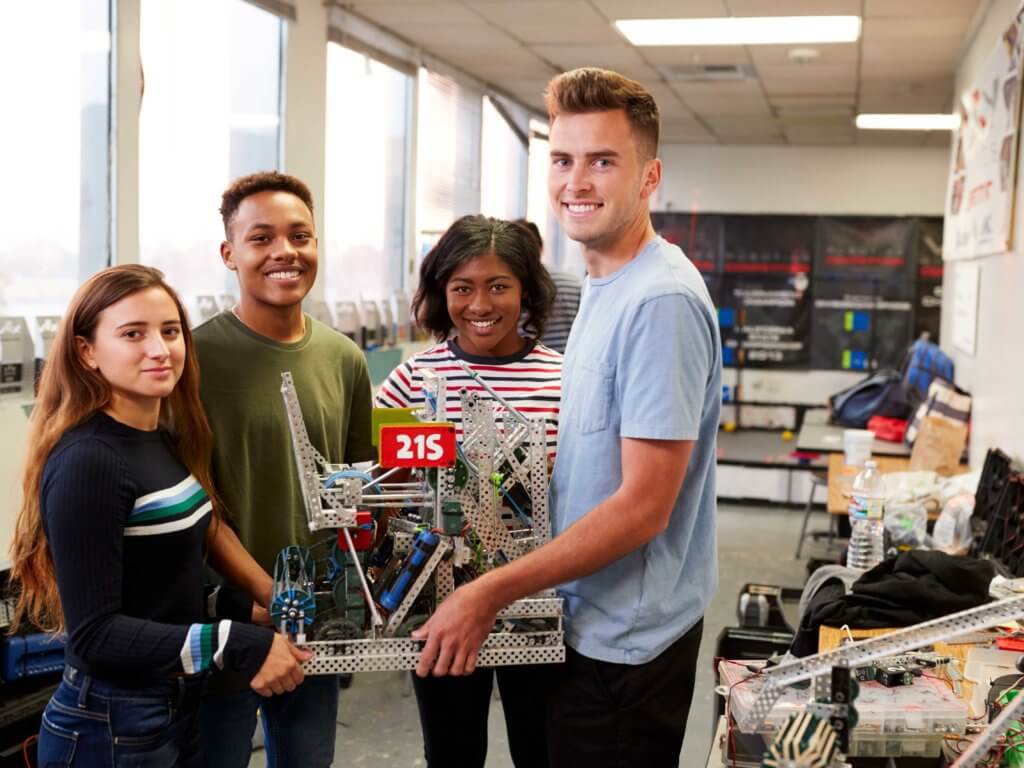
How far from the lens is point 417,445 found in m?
1.52

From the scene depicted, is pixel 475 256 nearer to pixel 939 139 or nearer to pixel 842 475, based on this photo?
pixel 842 475

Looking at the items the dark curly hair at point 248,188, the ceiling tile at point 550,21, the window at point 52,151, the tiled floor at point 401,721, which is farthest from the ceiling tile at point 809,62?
the dark curly hair at point 248,188

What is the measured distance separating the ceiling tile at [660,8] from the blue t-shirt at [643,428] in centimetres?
349

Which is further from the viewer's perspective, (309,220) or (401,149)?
(401,149)

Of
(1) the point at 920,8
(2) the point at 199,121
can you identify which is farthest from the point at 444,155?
(1) the point at 920,8

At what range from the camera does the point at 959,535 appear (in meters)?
3.53

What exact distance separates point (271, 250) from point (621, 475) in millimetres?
781

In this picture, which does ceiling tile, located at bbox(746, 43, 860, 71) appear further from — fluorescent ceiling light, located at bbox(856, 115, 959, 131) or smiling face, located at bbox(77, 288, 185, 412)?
smiling face, located at bbox(77, 288, 185, 412)

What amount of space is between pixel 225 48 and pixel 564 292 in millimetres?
1704

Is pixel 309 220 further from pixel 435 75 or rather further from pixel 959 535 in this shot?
pixel 435 75

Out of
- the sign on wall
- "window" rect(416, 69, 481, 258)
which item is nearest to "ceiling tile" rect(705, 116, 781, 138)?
"window" rect(416, 69, 481, 258)

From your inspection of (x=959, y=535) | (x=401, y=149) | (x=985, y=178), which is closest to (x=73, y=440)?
(x=959, y=535)

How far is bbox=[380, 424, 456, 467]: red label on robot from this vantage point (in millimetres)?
1506

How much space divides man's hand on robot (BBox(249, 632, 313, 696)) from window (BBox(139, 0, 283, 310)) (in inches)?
102
